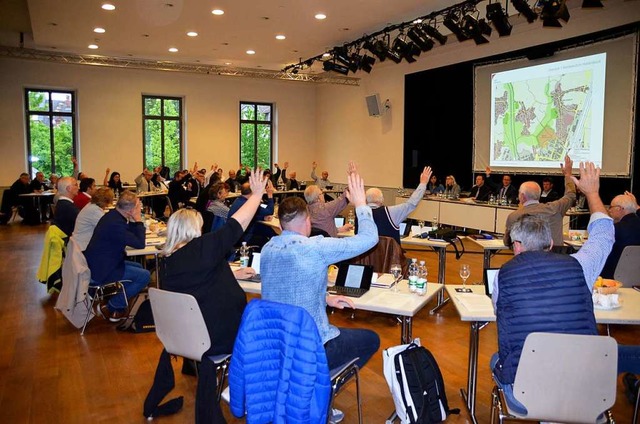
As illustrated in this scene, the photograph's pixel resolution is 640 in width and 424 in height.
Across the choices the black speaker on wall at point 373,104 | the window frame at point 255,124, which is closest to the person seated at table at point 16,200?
the window frame at point 255,124

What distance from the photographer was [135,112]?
1645 cm

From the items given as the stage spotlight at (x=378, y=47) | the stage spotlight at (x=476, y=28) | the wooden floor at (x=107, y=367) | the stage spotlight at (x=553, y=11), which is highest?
the stage spotlight at (x=378, y=47)

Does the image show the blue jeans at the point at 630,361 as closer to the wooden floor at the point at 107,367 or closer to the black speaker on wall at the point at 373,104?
the wooden floor at the point at 107,367

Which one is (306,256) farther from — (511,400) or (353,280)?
(511,400)

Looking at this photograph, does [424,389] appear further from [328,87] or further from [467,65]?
[328,87]

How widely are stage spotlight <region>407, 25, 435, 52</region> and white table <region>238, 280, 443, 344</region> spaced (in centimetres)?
762

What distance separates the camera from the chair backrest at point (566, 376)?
7.55 feet

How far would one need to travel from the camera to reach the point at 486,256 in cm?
608

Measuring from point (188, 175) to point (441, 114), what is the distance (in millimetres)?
6862

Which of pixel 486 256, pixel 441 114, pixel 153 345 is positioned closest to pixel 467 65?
pixel 441 114

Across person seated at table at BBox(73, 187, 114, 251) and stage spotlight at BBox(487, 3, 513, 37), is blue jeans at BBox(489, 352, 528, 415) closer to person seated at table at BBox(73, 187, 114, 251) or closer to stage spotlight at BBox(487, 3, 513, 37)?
person seated at table at BBox(73, 187, 114, 251)

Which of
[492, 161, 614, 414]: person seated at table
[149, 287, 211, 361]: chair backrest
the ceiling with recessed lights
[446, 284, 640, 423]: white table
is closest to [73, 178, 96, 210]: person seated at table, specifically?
the ceiling with recessed lights

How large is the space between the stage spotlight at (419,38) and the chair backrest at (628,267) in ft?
22.4

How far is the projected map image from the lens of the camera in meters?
9.74
